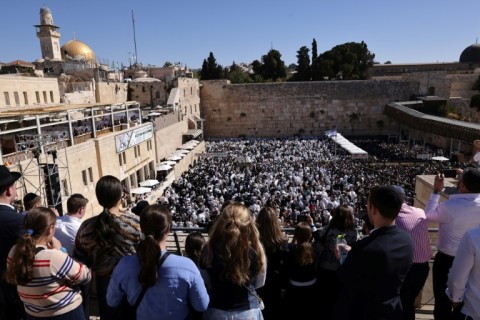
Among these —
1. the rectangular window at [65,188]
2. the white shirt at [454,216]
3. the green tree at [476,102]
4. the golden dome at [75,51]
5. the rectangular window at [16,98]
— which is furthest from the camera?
the golden dome at [75,51]

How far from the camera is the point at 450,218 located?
2730 millimetres

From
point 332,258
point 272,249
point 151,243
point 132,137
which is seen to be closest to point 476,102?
point 132,137

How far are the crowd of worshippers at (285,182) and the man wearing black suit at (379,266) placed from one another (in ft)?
17.7

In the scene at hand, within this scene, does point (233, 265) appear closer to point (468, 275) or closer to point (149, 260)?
point (149, 260)

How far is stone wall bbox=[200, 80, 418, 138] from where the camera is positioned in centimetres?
3347

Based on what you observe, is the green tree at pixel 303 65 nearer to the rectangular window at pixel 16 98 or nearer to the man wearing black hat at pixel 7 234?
the rectangular window at pixel 16 98

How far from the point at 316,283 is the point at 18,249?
7.26 ft

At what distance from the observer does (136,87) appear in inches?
1207

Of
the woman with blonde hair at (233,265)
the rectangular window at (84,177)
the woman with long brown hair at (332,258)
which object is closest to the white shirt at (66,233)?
the woman with blonde hair at (233,265)

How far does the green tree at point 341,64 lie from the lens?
40281 millimetres

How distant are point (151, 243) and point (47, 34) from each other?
47649mm

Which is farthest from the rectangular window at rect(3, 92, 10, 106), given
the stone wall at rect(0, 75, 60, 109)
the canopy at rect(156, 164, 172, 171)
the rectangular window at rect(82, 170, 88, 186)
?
the canopy at rect(156, 164, 172, 171)

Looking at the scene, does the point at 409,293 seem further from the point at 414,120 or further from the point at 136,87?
the point at 136,87

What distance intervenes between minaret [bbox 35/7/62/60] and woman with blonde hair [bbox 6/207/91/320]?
4664 cm
